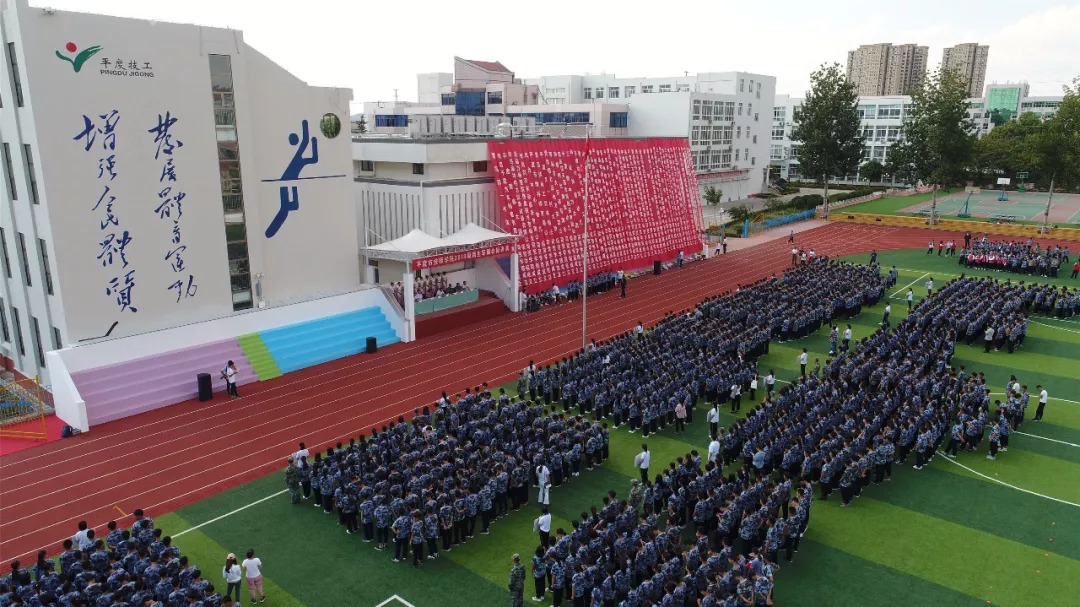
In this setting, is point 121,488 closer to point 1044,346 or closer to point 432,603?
point 432,603

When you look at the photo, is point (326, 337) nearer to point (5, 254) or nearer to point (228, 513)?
point (5, 254)

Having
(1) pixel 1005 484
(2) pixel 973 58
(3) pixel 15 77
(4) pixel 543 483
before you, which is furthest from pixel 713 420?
(2) pixel 973 58

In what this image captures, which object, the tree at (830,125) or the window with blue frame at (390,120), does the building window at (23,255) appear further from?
the tree at (830,125)

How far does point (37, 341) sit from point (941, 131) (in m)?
55.8

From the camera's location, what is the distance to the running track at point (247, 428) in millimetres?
15461

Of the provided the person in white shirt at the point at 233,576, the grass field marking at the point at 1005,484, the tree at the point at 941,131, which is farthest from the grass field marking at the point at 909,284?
the person in white shirt at the point at 233,576

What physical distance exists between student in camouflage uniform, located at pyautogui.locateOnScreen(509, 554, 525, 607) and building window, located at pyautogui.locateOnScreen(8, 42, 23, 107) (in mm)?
18601

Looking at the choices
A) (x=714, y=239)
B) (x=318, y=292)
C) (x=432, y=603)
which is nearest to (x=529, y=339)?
(x=318, y=292)

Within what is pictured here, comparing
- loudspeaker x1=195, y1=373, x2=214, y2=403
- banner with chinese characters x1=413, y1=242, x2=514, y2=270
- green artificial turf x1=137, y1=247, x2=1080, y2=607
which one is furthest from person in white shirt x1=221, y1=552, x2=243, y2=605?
banner with chinese characters x1=413, y1=242, x2=514, y2=270

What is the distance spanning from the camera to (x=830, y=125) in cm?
5634

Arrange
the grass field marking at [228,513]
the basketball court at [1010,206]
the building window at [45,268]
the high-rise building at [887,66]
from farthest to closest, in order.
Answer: the high-rise building at [887,66], the basketball court at [1010,206], the building window at [45,268], the grass field marking at [228,513]

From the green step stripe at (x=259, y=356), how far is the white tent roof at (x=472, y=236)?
25.8ft

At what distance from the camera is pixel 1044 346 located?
2622 cm

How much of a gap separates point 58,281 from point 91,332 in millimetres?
1711
